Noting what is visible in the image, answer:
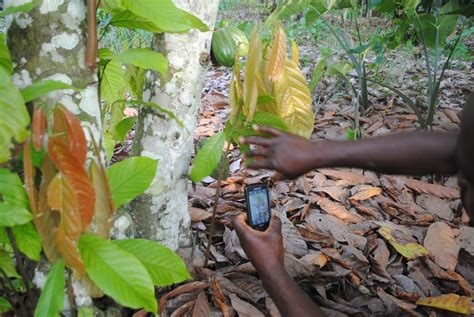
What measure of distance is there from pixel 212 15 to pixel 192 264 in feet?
2.48

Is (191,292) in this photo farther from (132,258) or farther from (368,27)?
(368,27)

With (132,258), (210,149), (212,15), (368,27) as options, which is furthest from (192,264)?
(368,27)

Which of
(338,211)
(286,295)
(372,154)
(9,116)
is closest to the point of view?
(9,116)

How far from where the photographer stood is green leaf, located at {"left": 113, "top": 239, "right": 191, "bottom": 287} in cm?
101

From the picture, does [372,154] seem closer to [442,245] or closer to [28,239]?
[28,239]

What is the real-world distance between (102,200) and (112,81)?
51 centimetres

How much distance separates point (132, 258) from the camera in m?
0.87

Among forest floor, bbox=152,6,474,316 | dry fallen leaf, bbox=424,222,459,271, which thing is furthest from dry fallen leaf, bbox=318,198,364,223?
dry fallen leaf, bbox=424,222,459,271

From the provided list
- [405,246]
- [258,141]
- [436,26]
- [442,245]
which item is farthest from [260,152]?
[436,26]

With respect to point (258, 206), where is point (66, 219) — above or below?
above

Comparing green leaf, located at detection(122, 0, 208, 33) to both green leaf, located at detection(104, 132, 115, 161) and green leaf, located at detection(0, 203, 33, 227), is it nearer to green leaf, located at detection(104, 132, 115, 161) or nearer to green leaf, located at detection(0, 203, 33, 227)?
green leaf, located at detection(0, 203, 33, 227)

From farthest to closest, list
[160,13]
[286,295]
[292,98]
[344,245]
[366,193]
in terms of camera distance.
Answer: [366,193] < [344,245] < [292,98] < [286,295] < [160,13]

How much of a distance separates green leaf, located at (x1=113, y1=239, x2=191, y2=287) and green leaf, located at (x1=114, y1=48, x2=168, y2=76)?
37 cm

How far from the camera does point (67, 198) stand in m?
0.79
